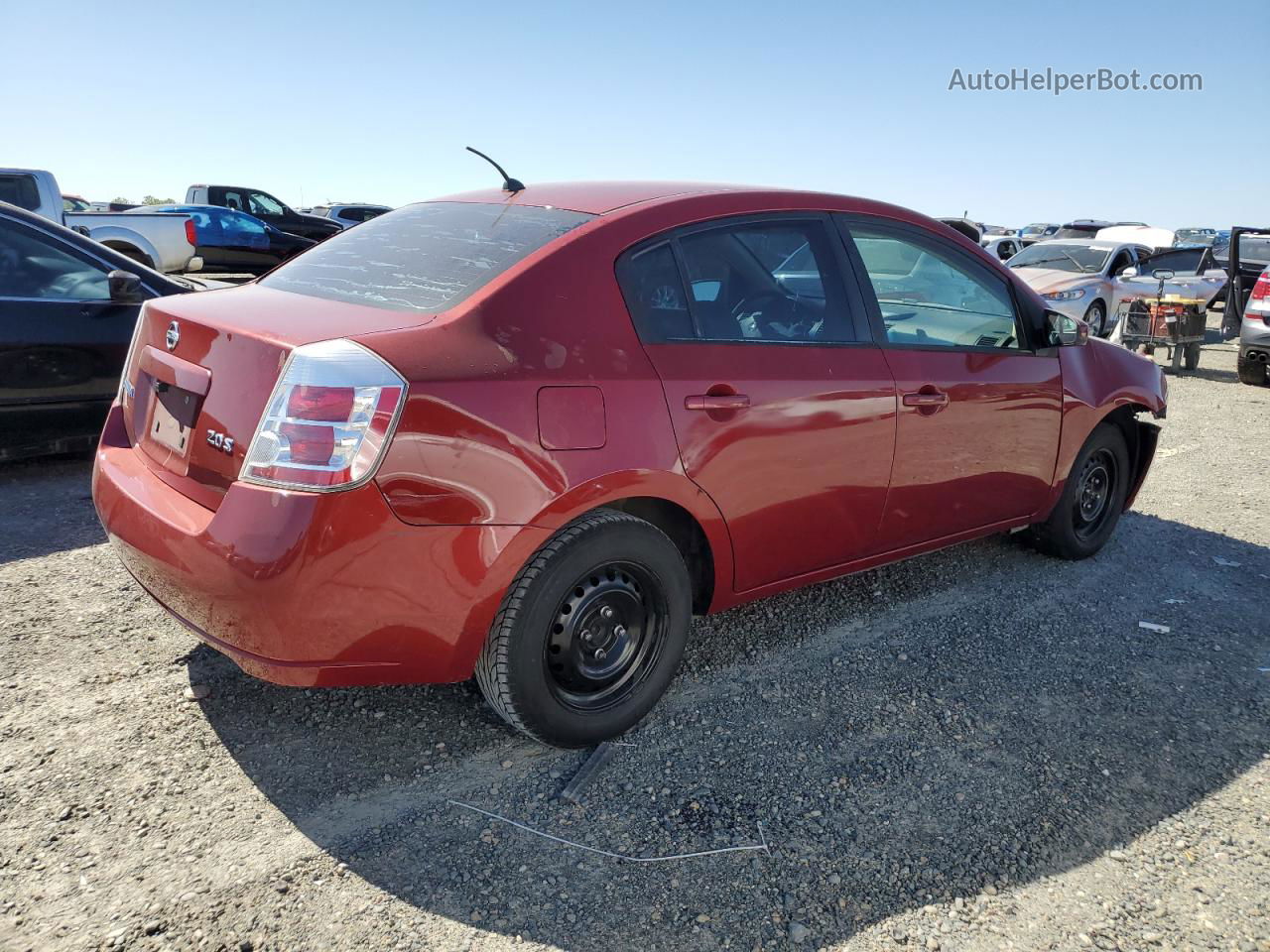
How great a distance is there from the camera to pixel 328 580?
2326 mm

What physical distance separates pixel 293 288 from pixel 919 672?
8.33 feet

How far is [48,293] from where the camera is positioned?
5.17 meters

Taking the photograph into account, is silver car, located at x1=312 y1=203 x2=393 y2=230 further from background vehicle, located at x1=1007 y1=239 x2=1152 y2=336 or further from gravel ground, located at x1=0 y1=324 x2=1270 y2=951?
gravel ground, located at x1=0 y1=324 x2=1270 y2=951

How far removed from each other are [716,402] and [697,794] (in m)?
1.15

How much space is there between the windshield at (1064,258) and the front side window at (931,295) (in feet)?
35.9

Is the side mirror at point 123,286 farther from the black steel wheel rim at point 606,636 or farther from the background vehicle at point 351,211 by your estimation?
the background vehicle at point 351,211

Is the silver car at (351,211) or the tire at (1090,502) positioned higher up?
the silver car at (351,211)

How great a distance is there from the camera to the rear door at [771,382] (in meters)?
2.91

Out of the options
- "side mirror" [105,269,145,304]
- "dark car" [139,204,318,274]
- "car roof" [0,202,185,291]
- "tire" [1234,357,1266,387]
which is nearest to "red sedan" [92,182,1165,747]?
"side mirror" [105,269,145,304]

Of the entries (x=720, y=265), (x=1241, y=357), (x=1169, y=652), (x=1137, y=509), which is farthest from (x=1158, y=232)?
(x=720, y=265)

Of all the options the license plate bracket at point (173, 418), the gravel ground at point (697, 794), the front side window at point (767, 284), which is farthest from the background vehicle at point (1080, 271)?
the license plate bracket at point (173, 418)

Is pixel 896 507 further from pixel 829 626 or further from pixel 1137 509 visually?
pixel 1137 509

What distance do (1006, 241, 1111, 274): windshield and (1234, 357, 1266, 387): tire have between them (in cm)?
319

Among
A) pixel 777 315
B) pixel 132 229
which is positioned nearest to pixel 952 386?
pixel 777 315
